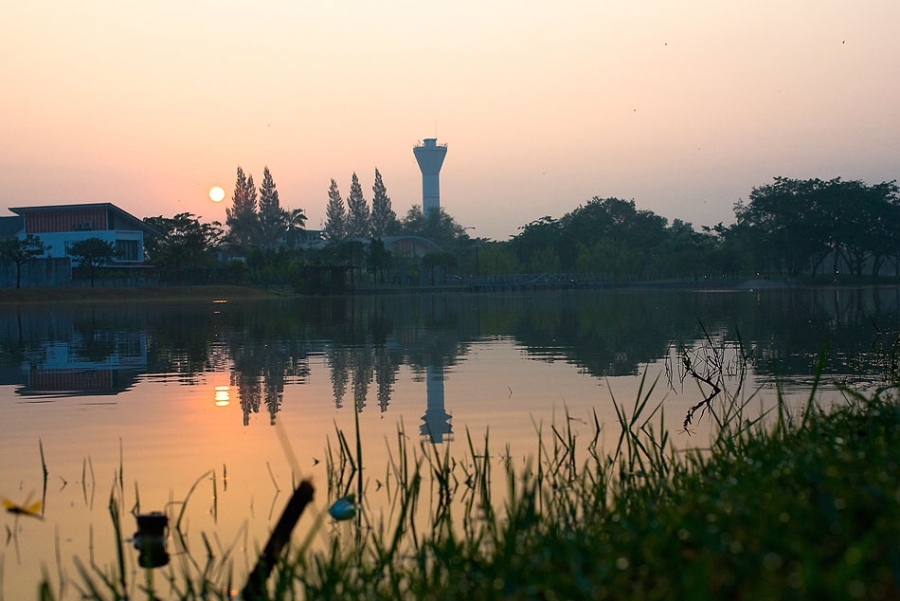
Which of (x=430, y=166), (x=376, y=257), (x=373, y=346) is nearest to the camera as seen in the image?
(x=373, y=346)

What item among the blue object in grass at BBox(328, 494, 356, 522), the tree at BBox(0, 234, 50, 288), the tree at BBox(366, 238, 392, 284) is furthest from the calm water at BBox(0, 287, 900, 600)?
the tree at BBox(366, 238, 392, 284)

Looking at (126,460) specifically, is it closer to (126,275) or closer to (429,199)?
(126,275)

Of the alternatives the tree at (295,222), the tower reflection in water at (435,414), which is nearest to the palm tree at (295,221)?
the tree at (295,222)

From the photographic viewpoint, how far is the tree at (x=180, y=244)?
66.9 m

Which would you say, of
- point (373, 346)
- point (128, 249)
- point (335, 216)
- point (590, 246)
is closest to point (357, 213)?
point (335, 216)

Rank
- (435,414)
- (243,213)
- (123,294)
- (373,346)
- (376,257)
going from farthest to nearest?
(243,213) → (376,257) → (123,294) → (373,346) → (435,414)

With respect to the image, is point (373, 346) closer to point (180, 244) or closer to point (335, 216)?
point (180, 244)

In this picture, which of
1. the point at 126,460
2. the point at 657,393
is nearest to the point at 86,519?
the point at 126,460

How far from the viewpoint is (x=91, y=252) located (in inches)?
2436

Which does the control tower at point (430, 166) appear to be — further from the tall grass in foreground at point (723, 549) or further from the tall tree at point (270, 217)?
the tall grass in foreground at point (723, 549)

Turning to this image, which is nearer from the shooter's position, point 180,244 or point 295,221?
point 180,244

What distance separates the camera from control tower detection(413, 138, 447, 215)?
634 feet

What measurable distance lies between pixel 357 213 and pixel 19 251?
6918 cm

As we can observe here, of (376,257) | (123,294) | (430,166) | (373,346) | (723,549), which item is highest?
(430,166)
